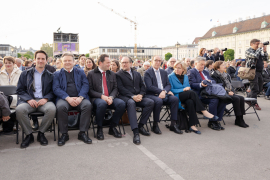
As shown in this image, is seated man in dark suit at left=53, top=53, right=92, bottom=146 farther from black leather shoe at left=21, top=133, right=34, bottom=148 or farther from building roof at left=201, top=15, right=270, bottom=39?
building roof at left=201, top=15, right=270, bottom=39

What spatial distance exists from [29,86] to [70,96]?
84 centimetres

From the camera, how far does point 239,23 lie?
88.5m

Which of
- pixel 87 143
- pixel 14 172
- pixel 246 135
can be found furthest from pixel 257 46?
pixel 14 172

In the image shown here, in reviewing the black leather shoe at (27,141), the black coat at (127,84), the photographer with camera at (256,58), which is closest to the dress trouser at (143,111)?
the black coat at (127,84)

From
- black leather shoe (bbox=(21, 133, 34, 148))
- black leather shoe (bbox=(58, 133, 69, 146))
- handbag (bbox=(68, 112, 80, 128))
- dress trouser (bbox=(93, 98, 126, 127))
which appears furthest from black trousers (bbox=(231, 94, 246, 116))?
black leather shoe (bbox=(21, 133, 34, 148))

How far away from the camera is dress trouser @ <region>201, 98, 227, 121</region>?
5.63m

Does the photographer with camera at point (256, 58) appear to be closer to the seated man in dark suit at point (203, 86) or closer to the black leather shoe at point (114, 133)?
the seated man in dark suit at point (203, 86)

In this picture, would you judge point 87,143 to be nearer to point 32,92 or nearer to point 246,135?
point 32,92

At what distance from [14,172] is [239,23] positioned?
98.5 meters

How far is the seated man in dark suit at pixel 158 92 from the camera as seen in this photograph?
5277 millimetres

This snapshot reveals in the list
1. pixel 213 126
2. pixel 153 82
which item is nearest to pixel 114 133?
pixel 153 82

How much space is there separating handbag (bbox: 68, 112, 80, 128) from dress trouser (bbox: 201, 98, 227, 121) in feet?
10.3

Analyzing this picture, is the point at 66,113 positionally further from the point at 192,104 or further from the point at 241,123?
the point at 241,123

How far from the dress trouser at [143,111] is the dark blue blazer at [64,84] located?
99 centimetres
